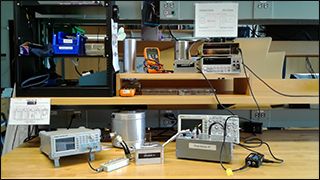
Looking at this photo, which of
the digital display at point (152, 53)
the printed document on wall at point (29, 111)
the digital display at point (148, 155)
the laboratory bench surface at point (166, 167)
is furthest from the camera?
the digital display at point (152, 53)

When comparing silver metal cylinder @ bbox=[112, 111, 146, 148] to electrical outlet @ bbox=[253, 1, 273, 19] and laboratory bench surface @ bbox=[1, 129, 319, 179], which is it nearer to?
laboratory bench surface @ bbox=[1, 129, 319, 179]

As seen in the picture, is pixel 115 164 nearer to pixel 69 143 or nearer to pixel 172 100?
pixel 69 143

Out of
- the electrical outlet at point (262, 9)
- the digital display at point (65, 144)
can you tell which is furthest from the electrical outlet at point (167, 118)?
the electrical outlet at point (262, 9)

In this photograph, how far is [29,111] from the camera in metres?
1.26

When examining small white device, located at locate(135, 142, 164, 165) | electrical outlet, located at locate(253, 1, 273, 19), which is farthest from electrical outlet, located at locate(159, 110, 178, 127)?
electrical outlet, located at locate(253, 1, 273, 19)

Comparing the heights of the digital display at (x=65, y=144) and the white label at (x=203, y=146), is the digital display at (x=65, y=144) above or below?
above

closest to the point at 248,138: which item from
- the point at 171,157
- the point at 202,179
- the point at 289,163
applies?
the point at 289,163

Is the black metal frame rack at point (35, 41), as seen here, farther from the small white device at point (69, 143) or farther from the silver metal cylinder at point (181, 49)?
the silver metal cylinder at point (181, 49)

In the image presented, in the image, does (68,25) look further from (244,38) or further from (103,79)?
(244,38)

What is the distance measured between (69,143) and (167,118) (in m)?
0.70

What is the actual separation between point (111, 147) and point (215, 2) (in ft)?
3.10

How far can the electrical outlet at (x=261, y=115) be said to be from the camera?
5.51ft

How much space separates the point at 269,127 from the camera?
1707 mm

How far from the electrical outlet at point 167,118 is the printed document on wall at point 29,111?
0.64m
